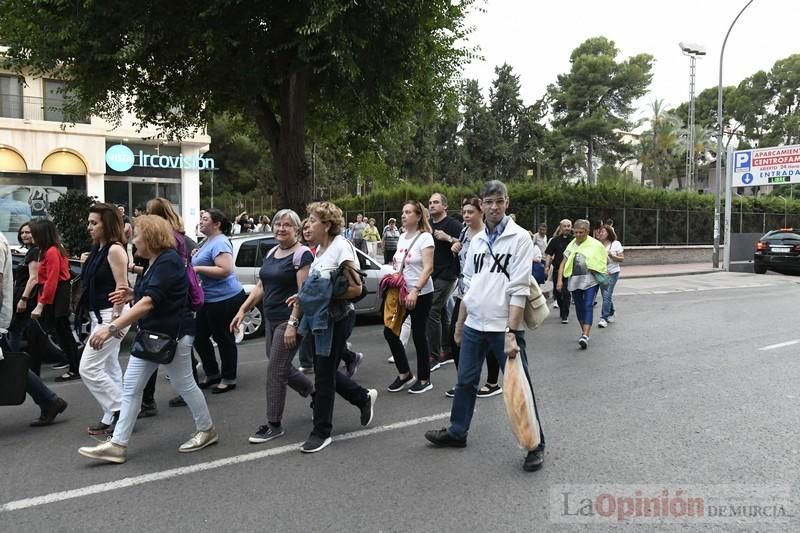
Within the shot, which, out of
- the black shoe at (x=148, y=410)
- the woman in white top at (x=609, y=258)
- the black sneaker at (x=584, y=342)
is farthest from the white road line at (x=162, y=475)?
the woman in white top at (x=609, y=258)

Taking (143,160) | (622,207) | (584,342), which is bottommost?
(584,342)

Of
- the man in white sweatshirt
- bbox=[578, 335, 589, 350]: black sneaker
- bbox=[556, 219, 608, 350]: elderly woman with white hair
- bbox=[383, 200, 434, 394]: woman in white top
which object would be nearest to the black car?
bbox=[556, 219, 608, 350]: elderly woman with white hair

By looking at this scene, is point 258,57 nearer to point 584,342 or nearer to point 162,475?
point 584,342

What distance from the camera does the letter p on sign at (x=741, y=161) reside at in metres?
24.0

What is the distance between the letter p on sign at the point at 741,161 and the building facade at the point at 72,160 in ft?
72.5

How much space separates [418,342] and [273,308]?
164 cm

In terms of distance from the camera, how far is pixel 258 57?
32.8 feet

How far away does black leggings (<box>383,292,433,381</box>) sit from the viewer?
232 inches

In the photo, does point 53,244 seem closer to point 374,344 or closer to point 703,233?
point 374,344

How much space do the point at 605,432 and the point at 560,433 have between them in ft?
1.11

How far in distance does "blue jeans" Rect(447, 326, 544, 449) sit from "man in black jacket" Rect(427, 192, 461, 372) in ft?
6.66

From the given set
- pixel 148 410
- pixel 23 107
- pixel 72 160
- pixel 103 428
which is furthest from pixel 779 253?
pixel 23 107

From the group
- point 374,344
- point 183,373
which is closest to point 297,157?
point 374,344

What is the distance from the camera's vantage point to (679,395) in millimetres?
5680
